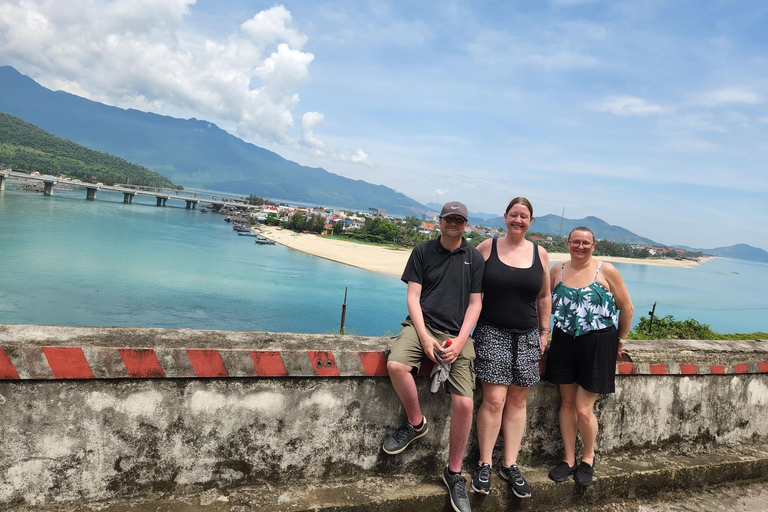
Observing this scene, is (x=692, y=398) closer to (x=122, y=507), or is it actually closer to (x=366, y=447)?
(x=366, y=447)

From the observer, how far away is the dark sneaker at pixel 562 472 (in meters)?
2.74

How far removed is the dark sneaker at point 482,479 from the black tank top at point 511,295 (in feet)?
2.50

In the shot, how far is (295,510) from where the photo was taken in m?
2.16

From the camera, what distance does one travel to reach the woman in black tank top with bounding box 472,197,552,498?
2600 millimetres

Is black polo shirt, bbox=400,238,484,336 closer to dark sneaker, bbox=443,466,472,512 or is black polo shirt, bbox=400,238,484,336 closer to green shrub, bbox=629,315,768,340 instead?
dark sneaker, bbox=443,466,472,512

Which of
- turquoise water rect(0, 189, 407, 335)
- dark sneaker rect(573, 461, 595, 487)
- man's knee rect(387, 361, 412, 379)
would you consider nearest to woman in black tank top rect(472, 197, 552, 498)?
dark sneaker rect(573, 461, 595, 487)

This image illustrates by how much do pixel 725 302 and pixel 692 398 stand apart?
74.9 metres

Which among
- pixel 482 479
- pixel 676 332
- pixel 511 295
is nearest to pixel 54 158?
pixel 676 332

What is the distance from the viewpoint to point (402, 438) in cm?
246

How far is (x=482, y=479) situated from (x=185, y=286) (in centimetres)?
3627

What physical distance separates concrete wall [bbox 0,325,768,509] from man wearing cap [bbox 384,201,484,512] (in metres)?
0.13

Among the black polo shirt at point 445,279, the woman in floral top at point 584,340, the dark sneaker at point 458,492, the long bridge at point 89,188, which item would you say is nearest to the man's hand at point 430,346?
the black polo shirt at point 445,279

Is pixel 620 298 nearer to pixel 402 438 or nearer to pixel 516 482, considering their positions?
pixel 516 482

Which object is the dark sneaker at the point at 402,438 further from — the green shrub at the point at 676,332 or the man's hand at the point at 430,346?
the green shrub at the point at 676,332
